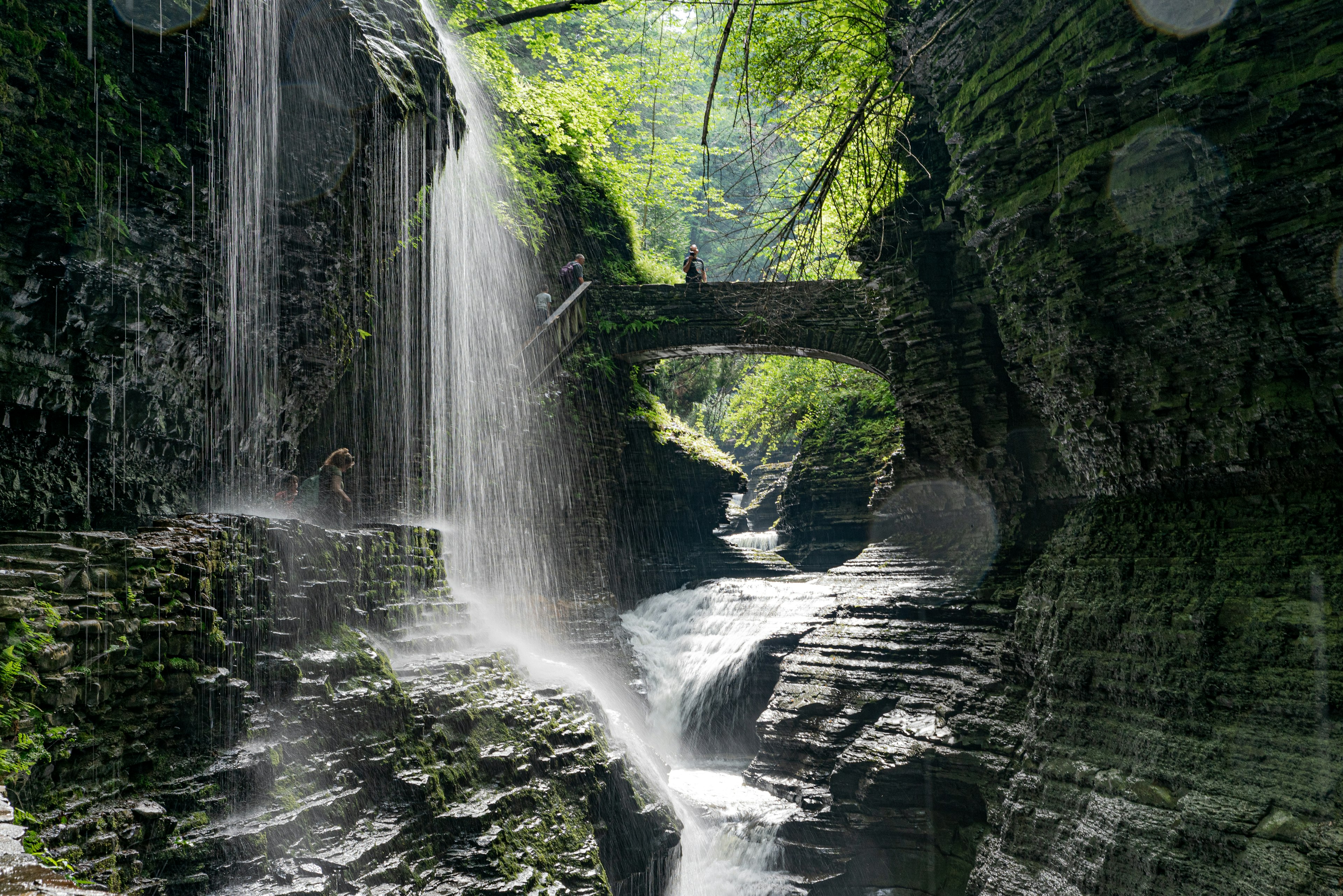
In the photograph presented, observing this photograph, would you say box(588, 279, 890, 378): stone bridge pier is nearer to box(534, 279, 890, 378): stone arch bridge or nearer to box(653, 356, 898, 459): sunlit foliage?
box(534, 279, 890, 378): stone arch bridge

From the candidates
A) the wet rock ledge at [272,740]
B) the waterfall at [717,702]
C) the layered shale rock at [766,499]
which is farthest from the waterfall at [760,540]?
the wet rock ledge at [272,740]

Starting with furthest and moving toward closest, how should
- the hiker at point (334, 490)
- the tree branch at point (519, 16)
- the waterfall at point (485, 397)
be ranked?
the waterfall at point (485, 397), the tree branch at point (519, 16), the hiker at point (334, 490)

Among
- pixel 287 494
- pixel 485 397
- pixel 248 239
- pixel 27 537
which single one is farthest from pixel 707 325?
pixel 27 537

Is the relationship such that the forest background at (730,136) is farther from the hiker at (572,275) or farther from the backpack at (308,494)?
the backpack at (308,494)

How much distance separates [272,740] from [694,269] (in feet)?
40.6

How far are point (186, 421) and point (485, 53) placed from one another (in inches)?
357

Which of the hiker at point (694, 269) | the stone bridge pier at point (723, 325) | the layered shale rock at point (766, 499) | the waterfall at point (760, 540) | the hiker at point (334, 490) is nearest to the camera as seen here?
the hiker at point (334, 490)

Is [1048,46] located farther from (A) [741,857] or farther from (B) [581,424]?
(B) [581,424]

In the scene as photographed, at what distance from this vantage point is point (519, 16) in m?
11.8

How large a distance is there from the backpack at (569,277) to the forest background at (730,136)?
86 centimetres

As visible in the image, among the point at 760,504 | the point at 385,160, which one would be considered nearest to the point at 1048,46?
the point at 385,160

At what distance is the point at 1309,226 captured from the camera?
4.35m

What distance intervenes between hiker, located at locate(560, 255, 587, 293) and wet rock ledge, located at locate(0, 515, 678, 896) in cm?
905

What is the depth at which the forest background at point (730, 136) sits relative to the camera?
386 centimetres
